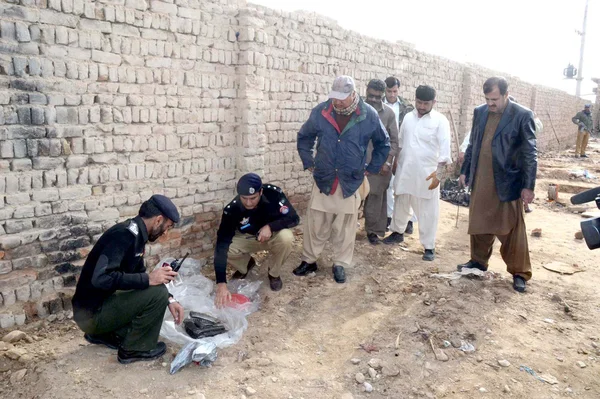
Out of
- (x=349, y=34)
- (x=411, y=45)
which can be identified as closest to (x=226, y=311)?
(x=349, y=34)

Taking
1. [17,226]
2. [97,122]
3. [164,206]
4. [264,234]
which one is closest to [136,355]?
[164,206]

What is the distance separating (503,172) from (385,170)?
53.7 inches

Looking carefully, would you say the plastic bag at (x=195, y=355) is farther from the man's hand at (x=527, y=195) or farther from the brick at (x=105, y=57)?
the man's hand at (x=527, y=195)

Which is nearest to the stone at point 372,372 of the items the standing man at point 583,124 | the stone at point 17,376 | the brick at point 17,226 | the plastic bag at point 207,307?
the plastic bag at point 207,307

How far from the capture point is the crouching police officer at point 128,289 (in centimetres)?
286

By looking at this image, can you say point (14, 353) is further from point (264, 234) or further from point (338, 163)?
point (338, 163)

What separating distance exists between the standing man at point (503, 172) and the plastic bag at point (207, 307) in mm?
2227

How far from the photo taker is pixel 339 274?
4574mm

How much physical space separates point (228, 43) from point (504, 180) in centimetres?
295

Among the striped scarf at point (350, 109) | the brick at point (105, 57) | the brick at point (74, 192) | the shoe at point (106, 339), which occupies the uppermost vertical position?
the brick at point (105, 57)

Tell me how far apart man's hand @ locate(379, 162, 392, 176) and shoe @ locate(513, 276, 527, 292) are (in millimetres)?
1730

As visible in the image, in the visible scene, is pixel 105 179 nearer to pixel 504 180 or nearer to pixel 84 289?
pixel 84 289

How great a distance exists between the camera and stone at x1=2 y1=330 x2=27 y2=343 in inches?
126

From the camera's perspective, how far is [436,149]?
5.21 meters
